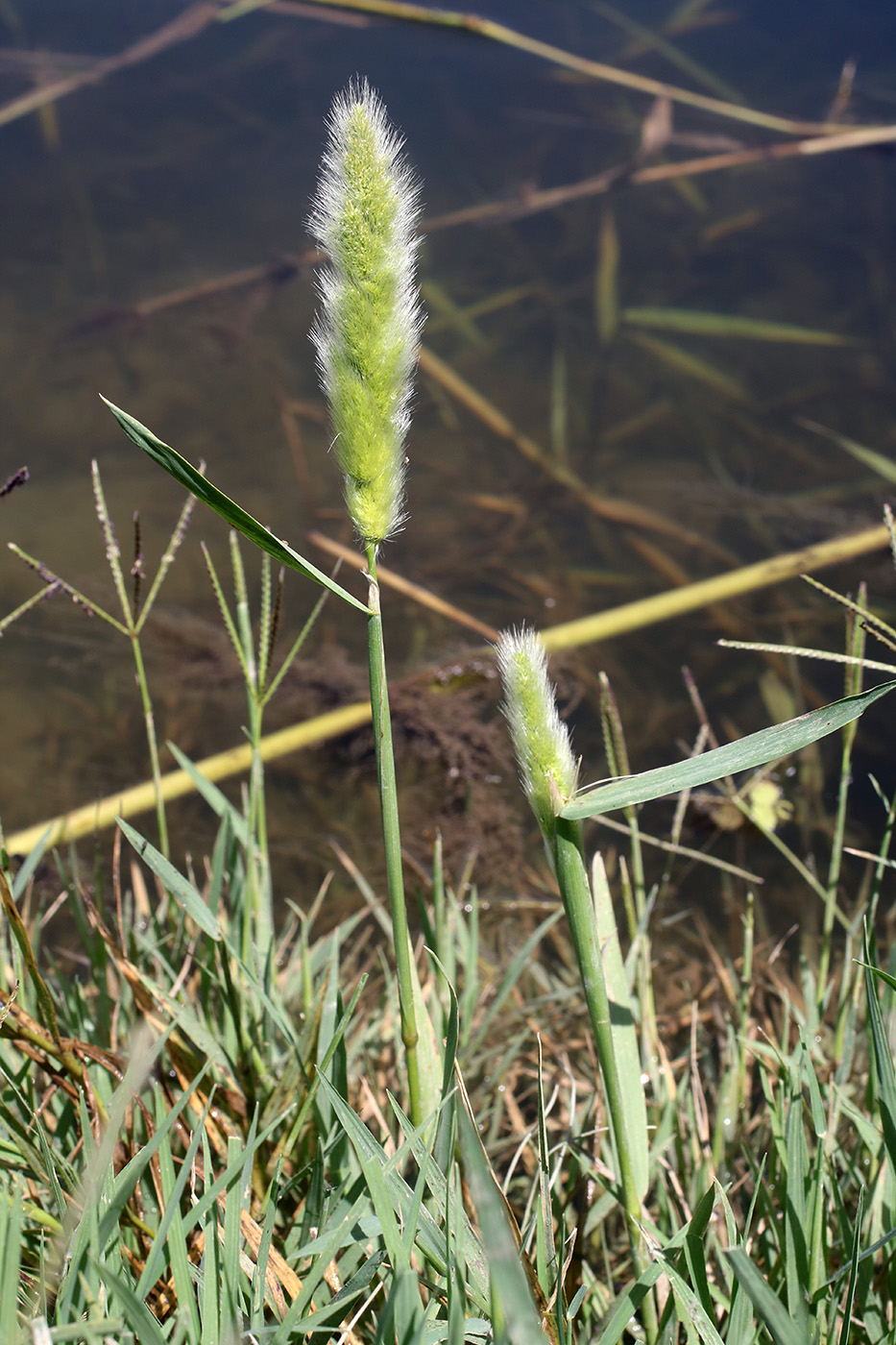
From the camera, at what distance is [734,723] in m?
2.71

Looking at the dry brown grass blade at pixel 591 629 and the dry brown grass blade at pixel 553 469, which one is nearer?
the dry brown grass blade at pixel 591 629

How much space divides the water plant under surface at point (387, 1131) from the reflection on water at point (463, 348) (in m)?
1.06

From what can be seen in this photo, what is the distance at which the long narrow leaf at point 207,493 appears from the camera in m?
0.68

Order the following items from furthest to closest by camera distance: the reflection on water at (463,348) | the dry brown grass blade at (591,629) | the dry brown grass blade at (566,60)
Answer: the dry brown grass blade at (566,60), the reflection on water at (463,348), the dry brown grass blade at (591,629)

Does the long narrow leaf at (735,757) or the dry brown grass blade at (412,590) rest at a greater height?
the dry brown grass blade at (412,590)

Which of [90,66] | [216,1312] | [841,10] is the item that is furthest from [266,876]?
[841,10]

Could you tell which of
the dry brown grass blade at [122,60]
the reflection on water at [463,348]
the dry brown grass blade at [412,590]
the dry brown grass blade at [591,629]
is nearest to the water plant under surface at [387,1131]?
the dry brown grass blade at [591,629]

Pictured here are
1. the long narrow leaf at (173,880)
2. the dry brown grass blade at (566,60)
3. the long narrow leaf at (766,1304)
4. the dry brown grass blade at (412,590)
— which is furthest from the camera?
the dry brown grass blade at (566,60)

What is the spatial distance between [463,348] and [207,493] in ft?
11.3

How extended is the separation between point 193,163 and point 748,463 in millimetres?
3079

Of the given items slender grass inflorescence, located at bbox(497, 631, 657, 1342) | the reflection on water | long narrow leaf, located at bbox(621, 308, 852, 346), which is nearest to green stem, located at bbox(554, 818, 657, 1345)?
slender grass inflorescence, located at bbox(497, 631, 657, 1342)

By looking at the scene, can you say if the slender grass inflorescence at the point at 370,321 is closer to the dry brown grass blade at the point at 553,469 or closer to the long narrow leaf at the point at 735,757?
the long narrow leaf at the point at 735,757

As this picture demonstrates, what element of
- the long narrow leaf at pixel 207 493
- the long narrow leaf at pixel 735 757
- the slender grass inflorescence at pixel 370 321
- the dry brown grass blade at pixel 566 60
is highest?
the dry brown grass blade at pixel 566 60

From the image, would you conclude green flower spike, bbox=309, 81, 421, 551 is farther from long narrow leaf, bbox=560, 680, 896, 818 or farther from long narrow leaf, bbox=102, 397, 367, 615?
long narrow leaf, bbox=560, 680, 896, 818
